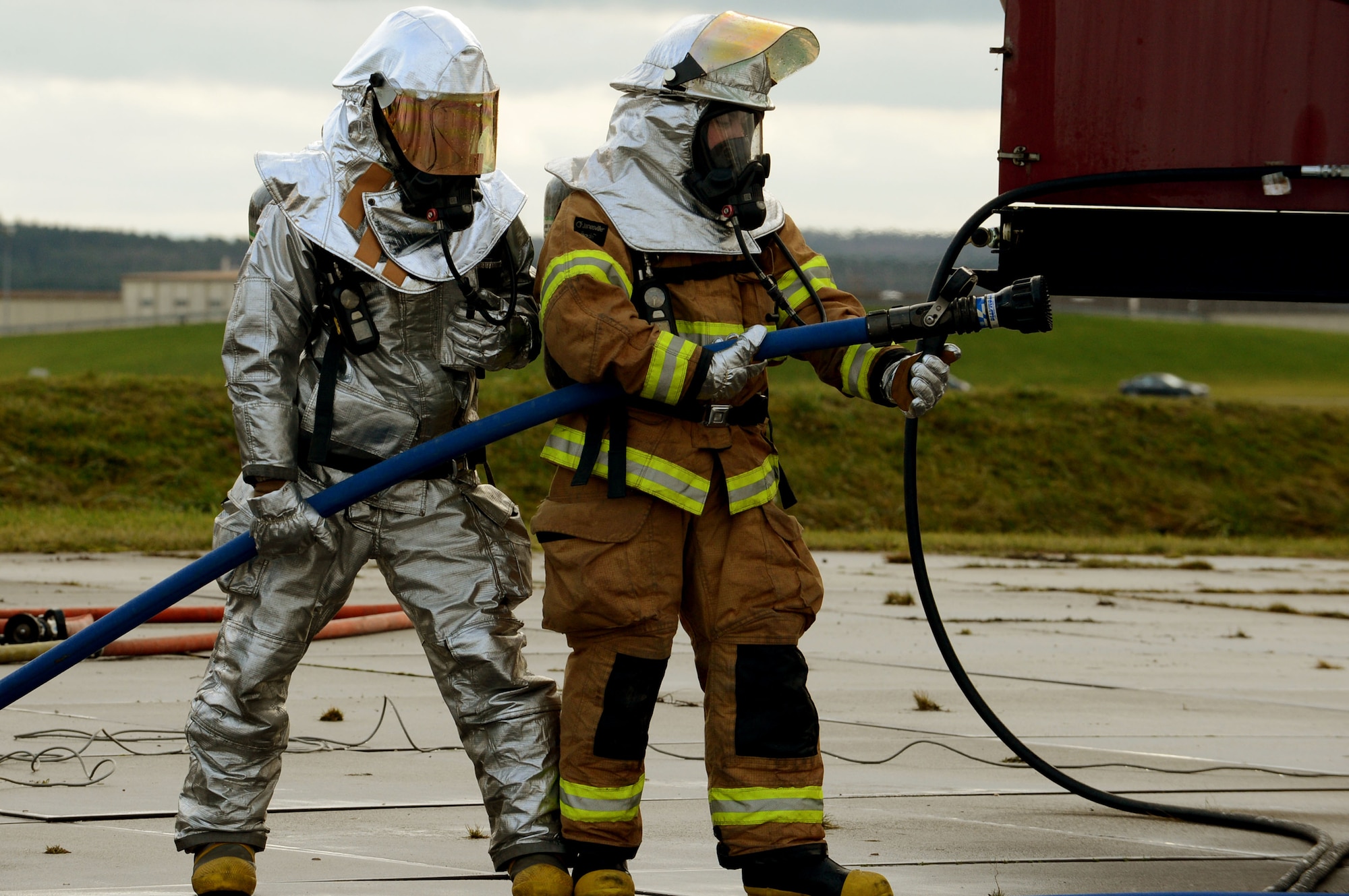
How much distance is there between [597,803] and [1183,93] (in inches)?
87.1

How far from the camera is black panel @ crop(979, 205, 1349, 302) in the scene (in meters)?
3.88

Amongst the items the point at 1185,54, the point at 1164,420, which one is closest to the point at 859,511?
the point at 1164,420

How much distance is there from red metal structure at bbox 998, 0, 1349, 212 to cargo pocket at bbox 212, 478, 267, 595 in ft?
6.67

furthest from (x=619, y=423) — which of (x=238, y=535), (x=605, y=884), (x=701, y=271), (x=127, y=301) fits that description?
(x=127, y=301)

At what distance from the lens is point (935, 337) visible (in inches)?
135

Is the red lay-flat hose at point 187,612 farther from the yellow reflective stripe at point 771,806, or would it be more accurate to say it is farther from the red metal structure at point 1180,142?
the red metal structure at point 1180,142

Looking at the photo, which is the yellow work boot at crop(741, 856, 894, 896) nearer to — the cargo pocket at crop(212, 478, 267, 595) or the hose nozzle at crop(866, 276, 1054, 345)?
the hose nozzle at crop(866, 276, 1054, 345)

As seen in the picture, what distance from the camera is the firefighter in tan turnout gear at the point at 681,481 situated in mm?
3338

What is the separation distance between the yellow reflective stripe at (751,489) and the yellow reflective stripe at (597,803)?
2.21ft

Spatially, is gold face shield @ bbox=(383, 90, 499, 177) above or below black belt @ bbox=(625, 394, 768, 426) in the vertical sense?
above

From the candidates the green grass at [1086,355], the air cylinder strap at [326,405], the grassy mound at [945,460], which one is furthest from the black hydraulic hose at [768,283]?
the green grass at [1086,355]

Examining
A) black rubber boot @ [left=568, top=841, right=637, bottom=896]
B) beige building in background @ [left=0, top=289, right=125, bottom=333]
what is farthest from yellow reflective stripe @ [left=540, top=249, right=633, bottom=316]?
beige building in background @ [left=0, top=289, right=125, bottom=333]

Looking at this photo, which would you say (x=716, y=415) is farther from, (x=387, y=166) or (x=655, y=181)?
(x=387, y=166)

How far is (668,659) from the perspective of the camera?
341 cm
